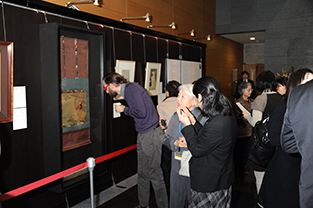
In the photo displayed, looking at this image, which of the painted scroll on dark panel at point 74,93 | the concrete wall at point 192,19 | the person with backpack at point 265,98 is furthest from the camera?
the concrete wall at point 192,19

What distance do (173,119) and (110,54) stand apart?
256cm

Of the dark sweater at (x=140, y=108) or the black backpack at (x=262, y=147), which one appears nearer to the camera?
the black backpack at (x=262, y=147)

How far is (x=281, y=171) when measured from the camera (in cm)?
252

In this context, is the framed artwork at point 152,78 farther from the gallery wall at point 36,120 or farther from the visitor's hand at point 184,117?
the visitor's hand at point 184,117

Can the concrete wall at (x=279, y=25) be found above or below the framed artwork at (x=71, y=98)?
above

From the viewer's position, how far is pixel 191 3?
989 centimetres

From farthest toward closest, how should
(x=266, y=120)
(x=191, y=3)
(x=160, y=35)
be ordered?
(x=191, y=3), (x=160, y=35), (x=266, y=120)

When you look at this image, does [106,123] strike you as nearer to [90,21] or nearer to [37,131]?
[37,131]

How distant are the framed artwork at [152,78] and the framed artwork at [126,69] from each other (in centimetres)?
57

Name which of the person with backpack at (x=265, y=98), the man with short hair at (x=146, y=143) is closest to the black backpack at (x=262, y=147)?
the person with backpack at (x=265, y=98)

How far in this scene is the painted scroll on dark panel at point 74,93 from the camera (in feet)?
13.3

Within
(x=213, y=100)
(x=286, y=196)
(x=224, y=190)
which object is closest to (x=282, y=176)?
(x=286, y=196)

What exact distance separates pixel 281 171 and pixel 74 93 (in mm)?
3071

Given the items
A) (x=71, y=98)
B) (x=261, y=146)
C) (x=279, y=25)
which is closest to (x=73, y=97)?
(x=71, y=98)
